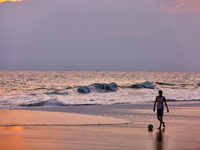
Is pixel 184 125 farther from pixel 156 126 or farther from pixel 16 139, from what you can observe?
pixel 16 139

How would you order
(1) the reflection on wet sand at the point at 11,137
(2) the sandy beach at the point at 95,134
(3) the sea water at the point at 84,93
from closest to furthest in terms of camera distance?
1. (1) the reflection on wet sand at the point at 11,137
2. (2) the sandy beach at the point at 95,134
3. (3) the sea water at the point at 84,93

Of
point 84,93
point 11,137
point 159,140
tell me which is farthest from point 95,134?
point 84,93

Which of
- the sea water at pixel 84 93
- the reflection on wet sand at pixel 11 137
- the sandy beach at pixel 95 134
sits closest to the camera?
the reflection on wet sand at pixel 11 137

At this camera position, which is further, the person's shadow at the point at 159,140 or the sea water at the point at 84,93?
the sea water at the point at 84,93

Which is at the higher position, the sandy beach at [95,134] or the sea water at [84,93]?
the sandy beach at [95,134]

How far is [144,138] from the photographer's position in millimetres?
10836

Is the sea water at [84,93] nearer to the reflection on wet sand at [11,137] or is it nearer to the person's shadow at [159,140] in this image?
the reflection on wet sand at [11,137]

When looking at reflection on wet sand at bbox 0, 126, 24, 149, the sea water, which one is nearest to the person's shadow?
reflection on wet sand at bbox 0, 126, 24, 149

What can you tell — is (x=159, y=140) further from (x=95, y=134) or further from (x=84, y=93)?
(x=84, y=93)

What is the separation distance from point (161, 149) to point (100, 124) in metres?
→ 5.32

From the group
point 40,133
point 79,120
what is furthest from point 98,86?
point 40,133

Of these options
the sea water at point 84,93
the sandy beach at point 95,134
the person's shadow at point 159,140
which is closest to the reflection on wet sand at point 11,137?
the sandy beach at point 95,134

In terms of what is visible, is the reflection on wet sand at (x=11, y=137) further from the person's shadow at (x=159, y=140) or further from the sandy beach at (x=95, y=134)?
the person's shadow at (x=159, y=140)

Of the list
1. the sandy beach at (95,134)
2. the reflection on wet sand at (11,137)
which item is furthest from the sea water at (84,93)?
the reflection on wet sand at (11,137)
